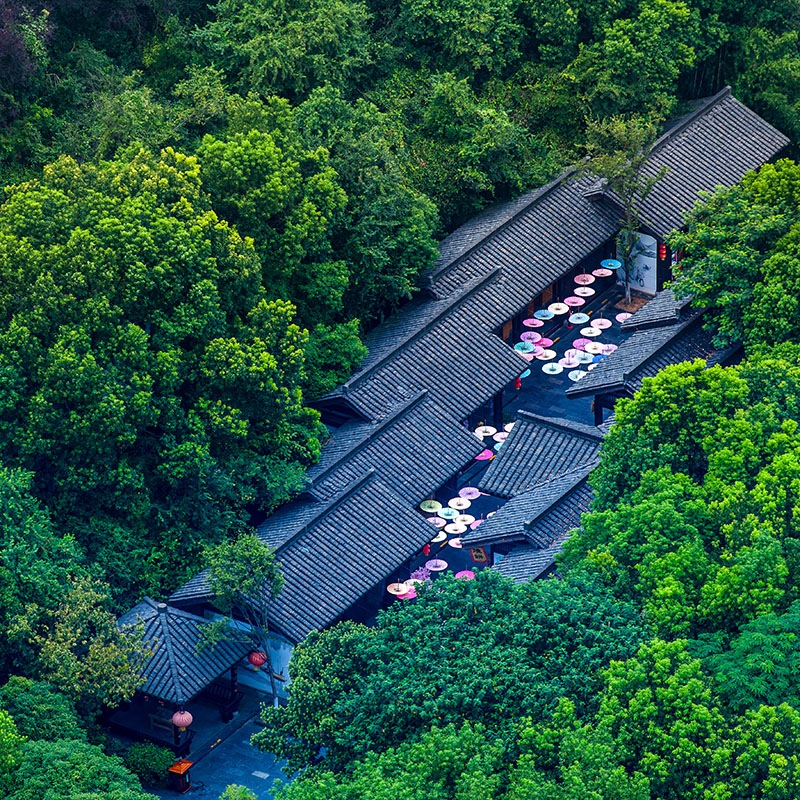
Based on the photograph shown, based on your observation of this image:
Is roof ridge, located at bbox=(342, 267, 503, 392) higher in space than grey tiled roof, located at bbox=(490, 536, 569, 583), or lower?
higher

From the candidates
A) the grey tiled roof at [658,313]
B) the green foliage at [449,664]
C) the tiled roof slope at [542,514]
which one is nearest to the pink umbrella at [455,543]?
the tiled roof slope at [542,514]

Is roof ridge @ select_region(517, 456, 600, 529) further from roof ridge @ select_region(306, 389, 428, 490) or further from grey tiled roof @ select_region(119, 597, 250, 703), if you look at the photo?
grey tiled roof @ select_region(119, 597, 250, 703)

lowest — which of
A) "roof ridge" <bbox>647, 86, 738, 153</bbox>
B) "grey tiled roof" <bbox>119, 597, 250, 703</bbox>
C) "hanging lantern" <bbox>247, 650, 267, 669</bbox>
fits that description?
"hanging lantern" <bbox>247, 650, 267, 669</bbox>

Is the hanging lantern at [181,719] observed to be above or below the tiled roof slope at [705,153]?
below

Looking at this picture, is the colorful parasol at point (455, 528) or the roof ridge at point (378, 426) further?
the colorful parasol at point (455, 528)

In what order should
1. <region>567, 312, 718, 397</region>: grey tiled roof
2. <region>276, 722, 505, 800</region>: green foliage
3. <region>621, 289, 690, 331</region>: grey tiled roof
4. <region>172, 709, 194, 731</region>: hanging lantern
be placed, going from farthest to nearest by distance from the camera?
1. <region>621, 289, 690, 331</region>: grey tiled roof
2. <region>567, 312, 718, 397</region>: grey tiled roof
3. <region>172, 709, 194, 731</region>: hanging lantern
4. <region>276, 722, 505, 800</region>: green foliage

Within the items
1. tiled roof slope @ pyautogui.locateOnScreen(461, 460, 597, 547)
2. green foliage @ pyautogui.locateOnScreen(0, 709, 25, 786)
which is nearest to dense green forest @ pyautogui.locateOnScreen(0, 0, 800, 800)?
green foliage @ pyautogui.locateOnScreen(0, 709, 25, 786)

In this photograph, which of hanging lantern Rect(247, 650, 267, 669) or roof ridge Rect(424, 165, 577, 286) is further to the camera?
roof ridge Rect(424, 165, 577, 286)

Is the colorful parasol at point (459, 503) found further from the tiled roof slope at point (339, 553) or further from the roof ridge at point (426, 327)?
the roof ridge at point (426, 327)

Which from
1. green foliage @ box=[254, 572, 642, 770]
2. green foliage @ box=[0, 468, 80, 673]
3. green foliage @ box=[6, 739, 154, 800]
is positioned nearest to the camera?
green foliage @ box=[254, 572, 642, 770]
